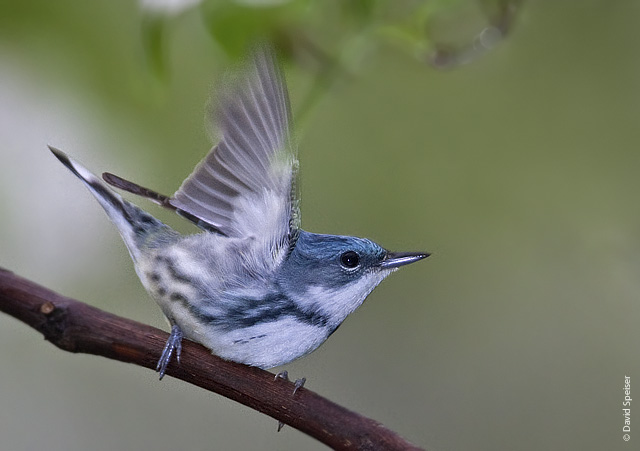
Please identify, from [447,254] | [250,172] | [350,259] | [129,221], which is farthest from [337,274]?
[447,254]

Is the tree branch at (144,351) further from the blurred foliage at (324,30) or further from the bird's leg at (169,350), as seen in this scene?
the blurred foliage at (324,30)

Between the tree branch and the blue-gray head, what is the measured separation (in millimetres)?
343

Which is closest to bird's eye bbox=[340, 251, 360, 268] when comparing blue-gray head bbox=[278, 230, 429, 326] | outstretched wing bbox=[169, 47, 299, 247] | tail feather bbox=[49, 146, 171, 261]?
blue-gray head bbox=[278, 230, 429, 326]

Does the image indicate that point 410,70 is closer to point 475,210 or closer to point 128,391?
point 475,210

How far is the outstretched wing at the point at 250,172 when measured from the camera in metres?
1.88

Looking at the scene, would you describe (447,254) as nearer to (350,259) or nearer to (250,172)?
(350,259)

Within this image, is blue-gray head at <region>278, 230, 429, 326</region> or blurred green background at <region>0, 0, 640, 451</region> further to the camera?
blurred green background at <region>0, 0, 640, 451</region>

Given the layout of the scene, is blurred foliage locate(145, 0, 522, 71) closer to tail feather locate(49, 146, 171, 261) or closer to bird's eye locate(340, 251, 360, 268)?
bird's eye locate(340, 251, 360, 268)

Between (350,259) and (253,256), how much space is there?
240 mm

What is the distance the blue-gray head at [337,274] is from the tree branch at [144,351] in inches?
13.5

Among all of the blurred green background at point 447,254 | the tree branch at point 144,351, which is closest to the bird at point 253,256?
the tree branch at point 144,351

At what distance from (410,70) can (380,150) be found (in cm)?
39

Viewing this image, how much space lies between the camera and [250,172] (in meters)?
1.98

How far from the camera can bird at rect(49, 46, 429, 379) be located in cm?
192
